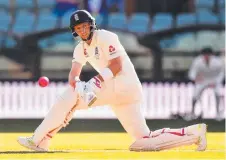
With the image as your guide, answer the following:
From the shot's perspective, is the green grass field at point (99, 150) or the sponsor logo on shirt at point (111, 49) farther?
the sponsor logo on shirt at point (111, 49)

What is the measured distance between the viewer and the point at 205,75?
20234mm

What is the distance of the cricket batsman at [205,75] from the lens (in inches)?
790

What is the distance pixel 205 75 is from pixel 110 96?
1001 cm

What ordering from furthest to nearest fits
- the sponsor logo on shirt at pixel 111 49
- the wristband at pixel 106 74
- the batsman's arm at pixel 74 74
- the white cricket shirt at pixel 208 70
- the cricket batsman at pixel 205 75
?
the white cricket shirt at pixel 208 70, the cricket batsman at pixel 205 75, the batsman's arm at pixel 74 74, the sponsor logo on shirt at pixel 111 49, the wristband at pixel 106 74

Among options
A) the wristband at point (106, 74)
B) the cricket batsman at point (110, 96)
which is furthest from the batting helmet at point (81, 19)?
the wristband at point (106, 74)

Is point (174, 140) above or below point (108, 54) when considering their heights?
below

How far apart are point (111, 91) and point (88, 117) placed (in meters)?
9.73

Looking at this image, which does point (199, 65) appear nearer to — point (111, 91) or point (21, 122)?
point (21, 122)

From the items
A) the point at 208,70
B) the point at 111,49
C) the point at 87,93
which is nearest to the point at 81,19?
the point at 111,49

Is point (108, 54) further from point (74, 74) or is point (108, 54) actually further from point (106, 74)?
point (74, 74)

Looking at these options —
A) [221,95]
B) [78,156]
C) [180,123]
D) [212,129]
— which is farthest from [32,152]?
[221,95]

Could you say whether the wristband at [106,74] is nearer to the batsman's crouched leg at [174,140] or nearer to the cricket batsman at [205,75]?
the batsman's crouched leg at [174,140]

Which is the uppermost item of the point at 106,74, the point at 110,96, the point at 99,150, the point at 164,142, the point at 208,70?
the point at 208,70

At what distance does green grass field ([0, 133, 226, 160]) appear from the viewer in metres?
9.85
